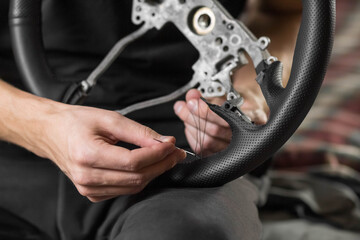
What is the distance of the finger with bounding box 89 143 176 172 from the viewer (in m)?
0.46

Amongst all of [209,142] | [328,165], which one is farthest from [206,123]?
[328,165]

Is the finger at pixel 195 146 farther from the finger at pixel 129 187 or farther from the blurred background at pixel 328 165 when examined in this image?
the blurred background at pixel 328 165

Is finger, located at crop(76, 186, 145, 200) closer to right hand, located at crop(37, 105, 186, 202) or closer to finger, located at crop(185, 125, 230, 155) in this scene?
right hand, located at crop(37, 105, 186, 202)

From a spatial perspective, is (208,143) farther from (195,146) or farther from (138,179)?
(138,179)

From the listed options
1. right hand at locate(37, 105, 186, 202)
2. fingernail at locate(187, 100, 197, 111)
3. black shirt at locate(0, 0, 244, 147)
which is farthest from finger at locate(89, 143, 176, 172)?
black shirt at locate(0, 0, 244, 147)

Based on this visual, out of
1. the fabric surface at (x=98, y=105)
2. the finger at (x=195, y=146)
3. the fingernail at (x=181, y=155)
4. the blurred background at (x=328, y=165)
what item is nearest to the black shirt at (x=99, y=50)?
the fabric surface at (x=98, y=105)

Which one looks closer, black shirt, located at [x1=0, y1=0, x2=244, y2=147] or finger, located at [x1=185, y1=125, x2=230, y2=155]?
finger, located at [x1=185, y1=125, x2=230, y2=155]

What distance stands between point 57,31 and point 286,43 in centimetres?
35

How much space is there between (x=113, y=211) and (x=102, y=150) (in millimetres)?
153

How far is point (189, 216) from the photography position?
1.55 feet

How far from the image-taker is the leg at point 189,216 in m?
0.46

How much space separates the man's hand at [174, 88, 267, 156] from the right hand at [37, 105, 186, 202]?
10 cm

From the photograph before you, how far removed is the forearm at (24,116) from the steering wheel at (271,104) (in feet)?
0.10

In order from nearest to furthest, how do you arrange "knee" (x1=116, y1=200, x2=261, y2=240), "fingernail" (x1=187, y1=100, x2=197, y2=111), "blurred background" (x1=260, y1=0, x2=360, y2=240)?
"knee" (x1=116, y1=200, x2=261, y2=240), "fingernail" (x1=187, y1=100, x2=197, y2=111), "blurred background" (x1=260, y1=0, x2=360, y2=240)
